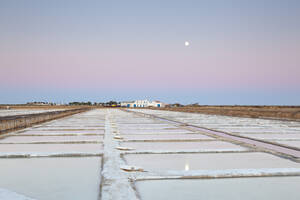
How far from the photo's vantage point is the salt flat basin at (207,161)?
3230 millimetres

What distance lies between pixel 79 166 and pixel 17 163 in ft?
2.96

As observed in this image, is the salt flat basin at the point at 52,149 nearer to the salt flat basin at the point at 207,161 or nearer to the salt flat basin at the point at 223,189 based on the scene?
the salt flat basin at the point at 207,161

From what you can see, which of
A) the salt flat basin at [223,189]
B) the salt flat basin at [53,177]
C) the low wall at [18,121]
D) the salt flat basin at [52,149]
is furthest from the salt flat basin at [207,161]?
the low wall at [18,121]

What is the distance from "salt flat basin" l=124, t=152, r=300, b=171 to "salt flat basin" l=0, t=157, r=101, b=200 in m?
0.66

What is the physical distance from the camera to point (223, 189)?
2389mm

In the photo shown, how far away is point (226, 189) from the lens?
238cm

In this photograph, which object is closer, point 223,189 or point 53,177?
point 223,189

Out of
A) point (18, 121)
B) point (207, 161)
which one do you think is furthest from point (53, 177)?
point (18, 121)

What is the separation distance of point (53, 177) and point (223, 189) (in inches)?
72.3

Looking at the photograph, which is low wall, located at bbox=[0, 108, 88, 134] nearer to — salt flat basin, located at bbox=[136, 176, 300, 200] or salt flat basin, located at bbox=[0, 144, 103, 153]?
salt flat basin, located at bbox=[0, 144, 103, 153]

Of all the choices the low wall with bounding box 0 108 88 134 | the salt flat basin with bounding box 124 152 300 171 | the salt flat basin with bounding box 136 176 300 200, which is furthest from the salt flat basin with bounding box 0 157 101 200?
the low wall with bounding box 0 108 88 134

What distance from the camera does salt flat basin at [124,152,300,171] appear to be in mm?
3230

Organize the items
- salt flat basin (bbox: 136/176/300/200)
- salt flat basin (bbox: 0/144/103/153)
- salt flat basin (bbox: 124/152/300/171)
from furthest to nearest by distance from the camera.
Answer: salt flat basin (bbox: 0/144/103/153), salt flat basin (bbox: 124/152/300/171), salt flat basin (bbox: 136/176/300/200)

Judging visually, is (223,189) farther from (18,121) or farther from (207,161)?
(18,121)
